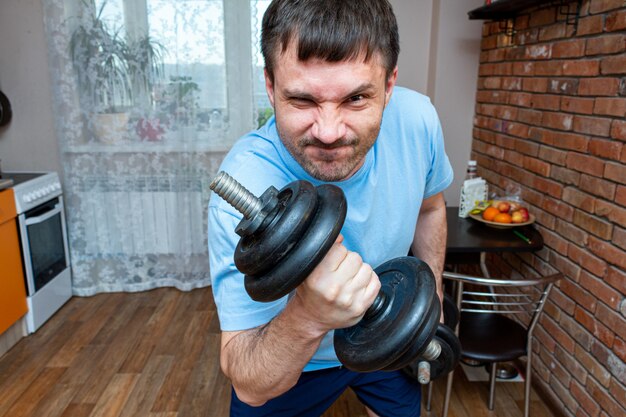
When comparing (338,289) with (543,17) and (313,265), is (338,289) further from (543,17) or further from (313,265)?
(543,17)

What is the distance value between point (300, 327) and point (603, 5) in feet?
4.70

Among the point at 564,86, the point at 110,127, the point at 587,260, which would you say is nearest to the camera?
the point at 587,260

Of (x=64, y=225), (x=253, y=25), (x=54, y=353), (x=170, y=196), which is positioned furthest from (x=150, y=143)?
(x=54, y=353)

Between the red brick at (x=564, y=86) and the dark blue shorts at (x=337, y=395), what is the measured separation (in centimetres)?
114

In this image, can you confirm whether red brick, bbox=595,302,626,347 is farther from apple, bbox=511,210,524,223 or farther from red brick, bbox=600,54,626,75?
red brick, bbox=600,54,626,75

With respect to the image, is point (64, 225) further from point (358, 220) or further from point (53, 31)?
point (358, 220)

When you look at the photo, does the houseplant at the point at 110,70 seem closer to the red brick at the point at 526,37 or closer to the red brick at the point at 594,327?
the red brick at the point at 526,37

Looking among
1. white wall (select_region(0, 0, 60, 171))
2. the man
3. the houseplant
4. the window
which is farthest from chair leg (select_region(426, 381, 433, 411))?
white wall (select_region(0, 0, 60, 171))

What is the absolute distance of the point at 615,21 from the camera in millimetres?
1379

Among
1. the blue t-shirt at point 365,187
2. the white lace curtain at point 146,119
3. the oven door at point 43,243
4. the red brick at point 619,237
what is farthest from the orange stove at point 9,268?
the red brick at point 619,237

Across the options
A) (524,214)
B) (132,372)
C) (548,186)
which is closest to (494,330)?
(524,214)

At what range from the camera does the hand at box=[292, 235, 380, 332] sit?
61cm

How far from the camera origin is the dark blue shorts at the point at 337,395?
40.7 inches

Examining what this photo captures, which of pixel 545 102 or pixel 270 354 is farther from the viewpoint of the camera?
pixel 545 102
